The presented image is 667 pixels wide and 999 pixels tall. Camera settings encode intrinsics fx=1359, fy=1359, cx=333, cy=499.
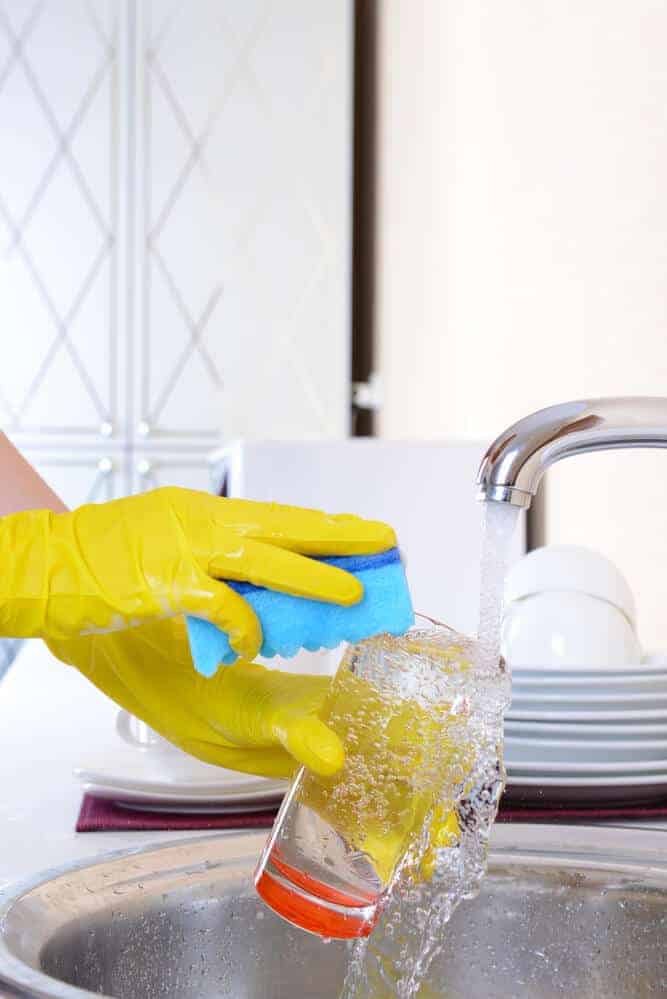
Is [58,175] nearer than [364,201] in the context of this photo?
Yes

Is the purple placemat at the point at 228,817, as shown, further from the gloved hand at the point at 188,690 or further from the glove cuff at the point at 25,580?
the glove cuff at the point at 25,580

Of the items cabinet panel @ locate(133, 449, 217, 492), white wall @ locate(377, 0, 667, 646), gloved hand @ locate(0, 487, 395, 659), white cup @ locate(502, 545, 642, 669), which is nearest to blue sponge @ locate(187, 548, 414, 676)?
gloved hand @ locate(0, 487, 395, 659)

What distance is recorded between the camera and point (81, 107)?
3.17m

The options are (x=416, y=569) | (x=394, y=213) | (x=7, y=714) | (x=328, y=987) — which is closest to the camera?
(x=328, y=987)

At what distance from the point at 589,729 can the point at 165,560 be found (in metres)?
0.37

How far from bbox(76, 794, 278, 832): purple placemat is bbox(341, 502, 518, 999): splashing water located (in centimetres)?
21

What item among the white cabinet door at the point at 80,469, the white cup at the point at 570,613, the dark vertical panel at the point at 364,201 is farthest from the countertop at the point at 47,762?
the dark vertical panel at the point at 364,201

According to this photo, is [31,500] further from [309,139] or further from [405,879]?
[309,139]

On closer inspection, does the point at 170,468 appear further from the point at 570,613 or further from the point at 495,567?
the point at 495,567

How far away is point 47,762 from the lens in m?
1.15

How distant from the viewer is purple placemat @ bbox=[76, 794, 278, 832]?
0.90 meters

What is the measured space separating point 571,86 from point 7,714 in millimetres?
963

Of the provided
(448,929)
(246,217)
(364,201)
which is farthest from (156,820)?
(364,201)

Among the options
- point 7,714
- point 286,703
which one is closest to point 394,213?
point 7,714
